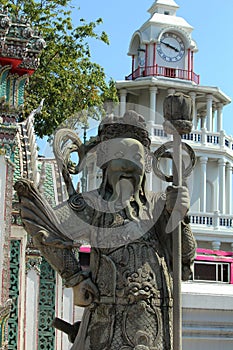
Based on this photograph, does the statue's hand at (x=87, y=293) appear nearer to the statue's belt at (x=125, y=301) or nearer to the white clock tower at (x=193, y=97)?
the statue's belt at (x=125, y=301)

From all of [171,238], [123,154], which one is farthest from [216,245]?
[123,154]

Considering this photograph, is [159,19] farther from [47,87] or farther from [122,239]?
[122,239]

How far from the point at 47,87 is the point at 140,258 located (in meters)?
12.1

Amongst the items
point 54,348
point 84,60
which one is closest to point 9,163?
point 54,348

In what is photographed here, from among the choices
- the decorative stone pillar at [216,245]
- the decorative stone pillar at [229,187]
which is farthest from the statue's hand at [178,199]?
the decorative stone pillar at [229,187]

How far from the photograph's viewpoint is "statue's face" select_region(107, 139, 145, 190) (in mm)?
5344

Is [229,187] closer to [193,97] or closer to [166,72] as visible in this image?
[193,97]

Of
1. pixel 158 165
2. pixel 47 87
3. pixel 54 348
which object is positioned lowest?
pixel 54 348

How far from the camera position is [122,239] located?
523cm

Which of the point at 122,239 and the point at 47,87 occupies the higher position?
the point at 47,87

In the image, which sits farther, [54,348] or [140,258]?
[54,348]

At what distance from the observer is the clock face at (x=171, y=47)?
30.2 m

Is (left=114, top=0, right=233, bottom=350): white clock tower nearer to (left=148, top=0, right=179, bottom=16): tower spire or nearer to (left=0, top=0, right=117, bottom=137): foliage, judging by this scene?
(left=148, top=0, right=179, bottom=16): tower spire

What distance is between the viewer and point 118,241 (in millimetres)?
5227
